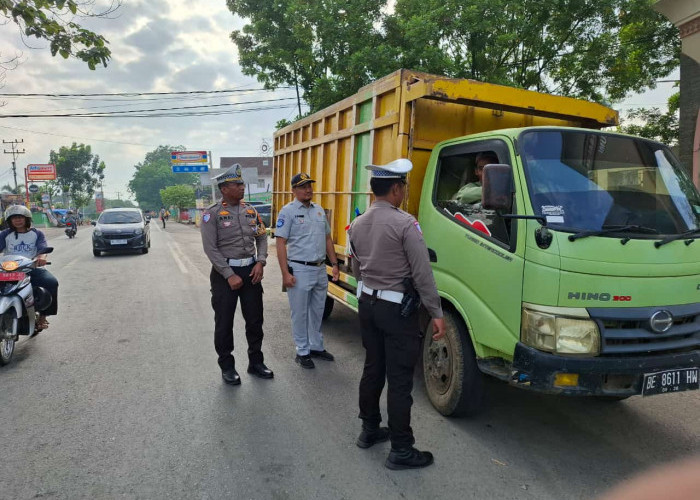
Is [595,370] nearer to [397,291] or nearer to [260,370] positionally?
[397,291]

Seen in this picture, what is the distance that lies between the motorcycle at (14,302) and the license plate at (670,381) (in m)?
5.23

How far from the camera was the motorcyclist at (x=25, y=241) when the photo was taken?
500 centimetres

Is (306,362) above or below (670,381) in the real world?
below

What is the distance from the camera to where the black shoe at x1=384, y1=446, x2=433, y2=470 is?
282 centimetres

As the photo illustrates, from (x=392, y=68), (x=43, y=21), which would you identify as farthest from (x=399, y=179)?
(x=392, y=68)

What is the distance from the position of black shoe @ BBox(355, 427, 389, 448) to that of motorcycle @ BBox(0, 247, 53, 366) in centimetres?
362

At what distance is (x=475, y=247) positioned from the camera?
128 inches

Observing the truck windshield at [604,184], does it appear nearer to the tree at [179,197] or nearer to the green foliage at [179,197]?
the green foliage at [179,197]

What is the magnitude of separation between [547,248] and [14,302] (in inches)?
192

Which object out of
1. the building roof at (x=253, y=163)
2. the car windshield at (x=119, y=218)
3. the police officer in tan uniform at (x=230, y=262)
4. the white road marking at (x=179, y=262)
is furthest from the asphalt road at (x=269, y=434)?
the building roof at (x=253, y=163)

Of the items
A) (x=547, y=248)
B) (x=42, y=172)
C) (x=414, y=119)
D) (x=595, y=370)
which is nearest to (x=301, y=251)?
(x=414, y=119)

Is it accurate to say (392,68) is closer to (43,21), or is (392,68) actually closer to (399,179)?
(43,21)

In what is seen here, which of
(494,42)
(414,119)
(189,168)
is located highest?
(494,42)

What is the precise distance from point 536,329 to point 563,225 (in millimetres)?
639
